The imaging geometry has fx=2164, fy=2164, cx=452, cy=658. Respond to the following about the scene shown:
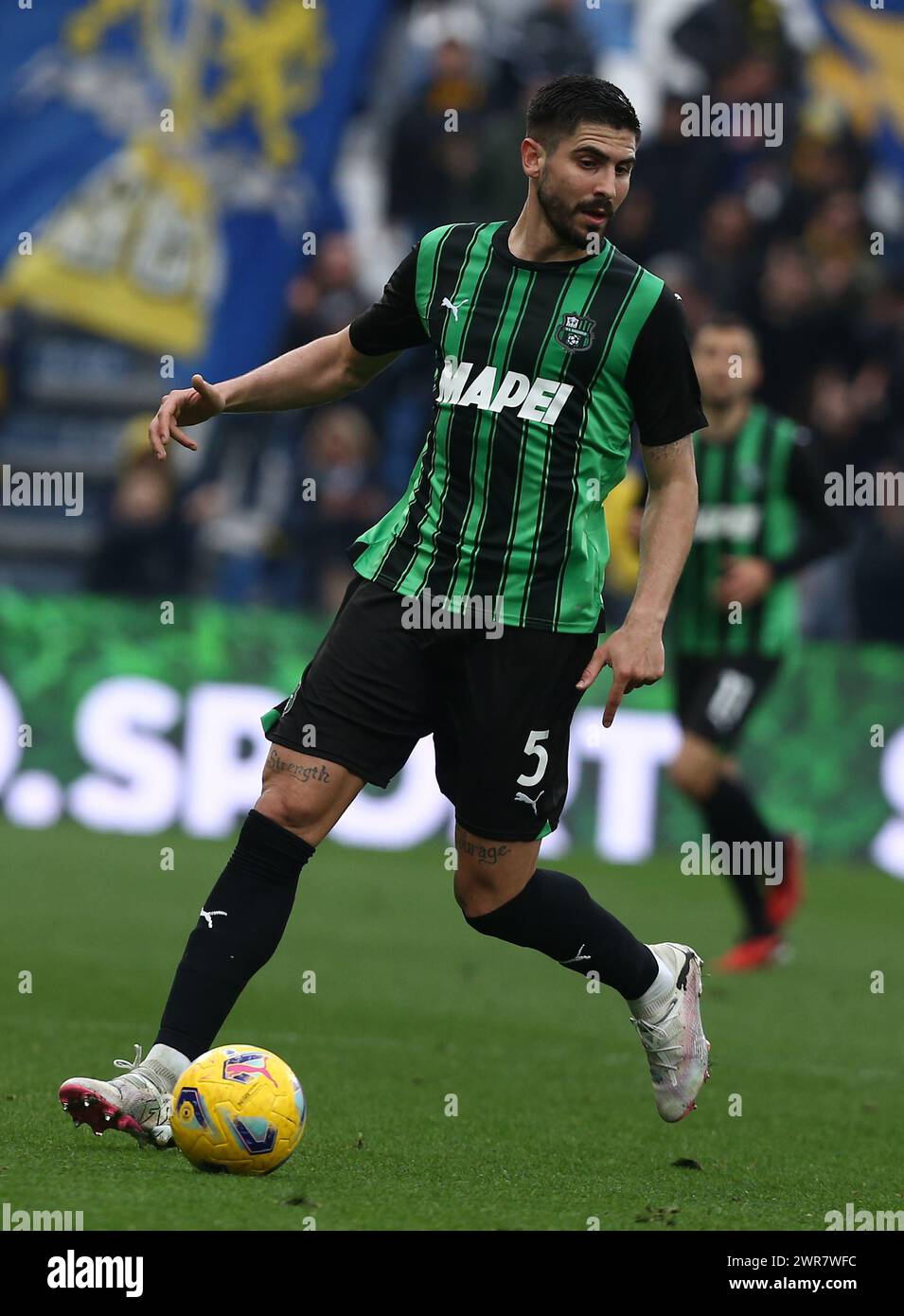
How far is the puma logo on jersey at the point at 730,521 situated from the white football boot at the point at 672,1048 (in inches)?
165

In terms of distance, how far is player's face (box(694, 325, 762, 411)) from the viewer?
8570mm

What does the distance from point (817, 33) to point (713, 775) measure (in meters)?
7.50

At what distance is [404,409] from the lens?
13.7m

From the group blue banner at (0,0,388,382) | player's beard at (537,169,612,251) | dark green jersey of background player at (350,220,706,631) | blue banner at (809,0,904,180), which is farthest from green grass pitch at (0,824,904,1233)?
blue banner at (809,0,904,180)

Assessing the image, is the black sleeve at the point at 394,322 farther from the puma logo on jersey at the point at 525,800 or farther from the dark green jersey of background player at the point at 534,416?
the puma logo on jersey at the point at 525,800

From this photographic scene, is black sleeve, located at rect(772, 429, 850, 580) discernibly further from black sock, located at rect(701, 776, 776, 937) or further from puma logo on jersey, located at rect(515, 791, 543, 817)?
puma logo on jersey, located at rect(515, 791, 543, 817)

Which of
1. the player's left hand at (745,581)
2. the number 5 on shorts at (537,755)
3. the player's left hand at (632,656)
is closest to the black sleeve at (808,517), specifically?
the player's left hand at (745,581)

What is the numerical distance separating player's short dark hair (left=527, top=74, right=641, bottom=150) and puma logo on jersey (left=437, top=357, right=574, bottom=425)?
20.0 inches

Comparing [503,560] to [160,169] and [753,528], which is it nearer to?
[753,528]

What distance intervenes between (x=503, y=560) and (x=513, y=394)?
37 cm

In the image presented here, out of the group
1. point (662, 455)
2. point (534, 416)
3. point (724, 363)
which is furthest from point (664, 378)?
point (724, 363)

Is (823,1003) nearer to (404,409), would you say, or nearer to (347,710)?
(347,710)

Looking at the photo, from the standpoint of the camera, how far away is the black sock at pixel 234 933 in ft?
15.1
